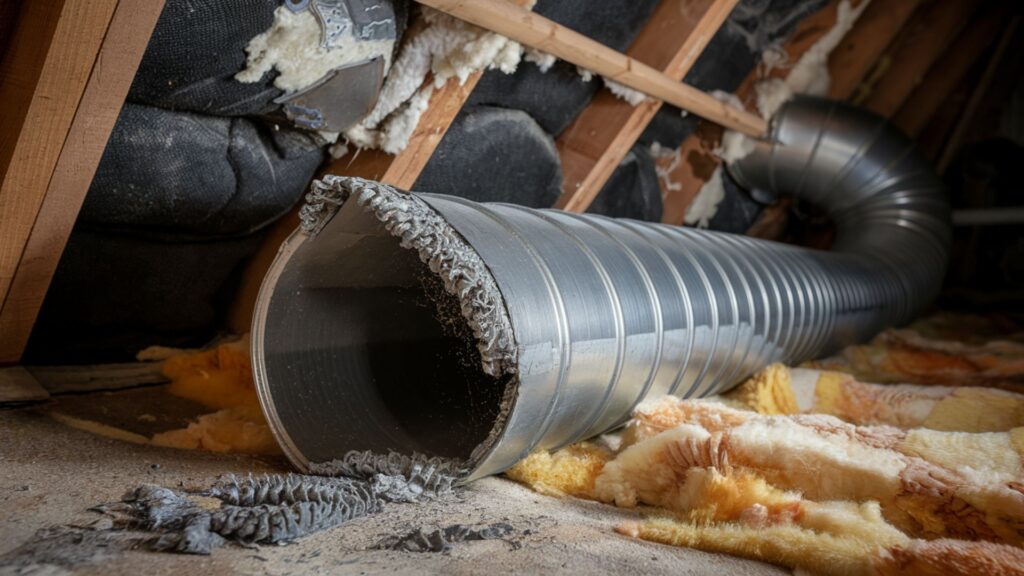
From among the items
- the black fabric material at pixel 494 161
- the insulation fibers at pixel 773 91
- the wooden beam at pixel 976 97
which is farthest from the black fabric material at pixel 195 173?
the wooden beam at pixel 976 97

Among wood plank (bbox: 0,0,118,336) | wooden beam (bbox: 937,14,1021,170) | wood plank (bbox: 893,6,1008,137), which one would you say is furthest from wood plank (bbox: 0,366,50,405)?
wooden beam (bbox: 937,14,1021,170)

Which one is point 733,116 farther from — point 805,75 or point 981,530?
point 981,530

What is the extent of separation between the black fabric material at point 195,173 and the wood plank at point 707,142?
1625 millimetres

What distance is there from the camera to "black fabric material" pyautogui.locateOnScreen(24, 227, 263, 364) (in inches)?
61.4

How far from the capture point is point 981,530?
1.06 meters

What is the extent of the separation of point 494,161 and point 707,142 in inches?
48.0

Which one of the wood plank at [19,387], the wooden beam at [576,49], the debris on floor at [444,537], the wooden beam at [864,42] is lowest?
the wood plank at [19,387]

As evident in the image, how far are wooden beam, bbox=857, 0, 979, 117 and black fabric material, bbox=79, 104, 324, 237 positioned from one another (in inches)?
111

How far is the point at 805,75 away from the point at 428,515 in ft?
8.54

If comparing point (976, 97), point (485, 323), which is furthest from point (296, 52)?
point (976, 97)

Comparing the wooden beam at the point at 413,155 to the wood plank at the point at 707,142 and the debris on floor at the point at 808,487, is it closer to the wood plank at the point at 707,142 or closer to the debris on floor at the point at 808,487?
the debris on floor at the point at 808,487

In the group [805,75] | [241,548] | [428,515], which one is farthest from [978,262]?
[241,548]

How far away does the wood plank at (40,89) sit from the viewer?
41.8 inches

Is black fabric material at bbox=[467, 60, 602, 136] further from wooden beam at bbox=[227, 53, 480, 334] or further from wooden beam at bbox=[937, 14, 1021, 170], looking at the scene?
wooden beam at bbox=[937, 14, 1021, 170]
